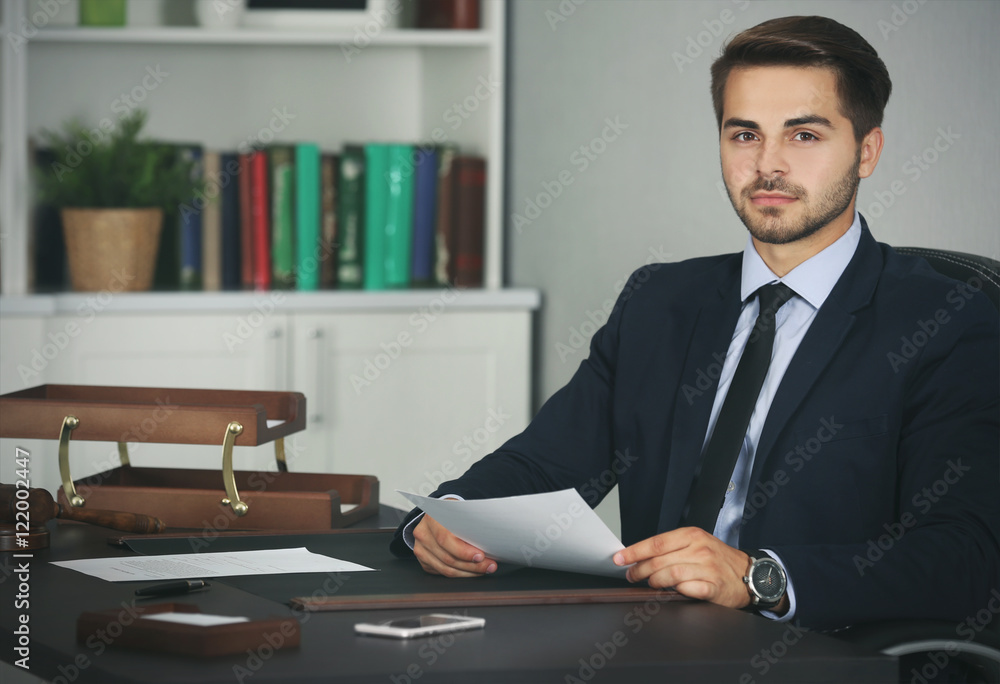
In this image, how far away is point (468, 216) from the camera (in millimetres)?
2973

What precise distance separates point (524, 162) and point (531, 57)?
10.3 inches

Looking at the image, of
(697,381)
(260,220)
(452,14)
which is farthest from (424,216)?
(697,381)

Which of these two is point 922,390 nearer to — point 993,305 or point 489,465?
point 993,305

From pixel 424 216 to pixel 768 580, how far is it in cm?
187

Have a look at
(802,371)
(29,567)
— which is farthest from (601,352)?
(29,567)

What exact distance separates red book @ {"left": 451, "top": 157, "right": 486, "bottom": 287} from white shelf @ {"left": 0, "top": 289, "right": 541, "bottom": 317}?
0.11m

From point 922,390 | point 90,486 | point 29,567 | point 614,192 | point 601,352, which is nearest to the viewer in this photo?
point 29,567

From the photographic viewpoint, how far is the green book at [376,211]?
291 cm

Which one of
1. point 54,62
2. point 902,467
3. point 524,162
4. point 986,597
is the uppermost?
point 54,62

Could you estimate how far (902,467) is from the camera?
1438mm

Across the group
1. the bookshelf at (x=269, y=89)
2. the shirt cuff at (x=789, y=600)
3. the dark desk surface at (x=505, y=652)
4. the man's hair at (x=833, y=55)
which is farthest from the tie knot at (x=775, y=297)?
the bookshelf at (x=269, y=89)

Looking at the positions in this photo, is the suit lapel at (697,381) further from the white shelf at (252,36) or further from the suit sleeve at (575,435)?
the white shelf at (252,36)

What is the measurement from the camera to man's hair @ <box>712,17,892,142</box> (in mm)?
1547

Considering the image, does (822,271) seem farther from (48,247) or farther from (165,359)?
(48,247)
